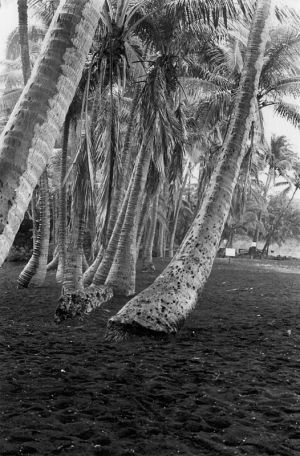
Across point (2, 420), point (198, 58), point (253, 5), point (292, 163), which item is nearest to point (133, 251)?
point (253, 5)

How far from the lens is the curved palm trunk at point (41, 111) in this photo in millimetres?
2682

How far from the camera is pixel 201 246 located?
7156 mm

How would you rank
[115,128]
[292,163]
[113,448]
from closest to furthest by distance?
[113,448]
[115,128]
[292,163]

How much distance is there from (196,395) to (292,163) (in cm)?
3524

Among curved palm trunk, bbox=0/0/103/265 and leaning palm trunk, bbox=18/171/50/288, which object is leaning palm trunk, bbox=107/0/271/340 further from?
leaning palm trunk, bbox=18/171/50/288

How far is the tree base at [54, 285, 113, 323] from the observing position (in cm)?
766

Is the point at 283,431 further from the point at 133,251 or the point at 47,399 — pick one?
the point at 133,251

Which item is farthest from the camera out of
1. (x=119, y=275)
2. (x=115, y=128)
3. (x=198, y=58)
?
Answer: (x=198, y=58)

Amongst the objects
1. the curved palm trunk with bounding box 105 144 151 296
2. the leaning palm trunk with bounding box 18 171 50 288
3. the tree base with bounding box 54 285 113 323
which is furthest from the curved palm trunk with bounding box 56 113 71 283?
the tree base with bounding box 54 285 113 323

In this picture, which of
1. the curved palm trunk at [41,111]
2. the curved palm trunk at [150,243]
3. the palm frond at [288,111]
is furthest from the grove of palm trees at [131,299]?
the curved palm trunk at [150,243]

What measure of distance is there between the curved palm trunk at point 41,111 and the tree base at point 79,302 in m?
4.96

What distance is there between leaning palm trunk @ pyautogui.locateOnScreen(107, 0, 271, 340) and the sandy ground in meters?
0.30

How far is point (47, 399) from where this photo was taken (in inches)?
156

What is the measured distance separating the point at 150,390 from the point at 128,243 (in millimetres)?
6223
